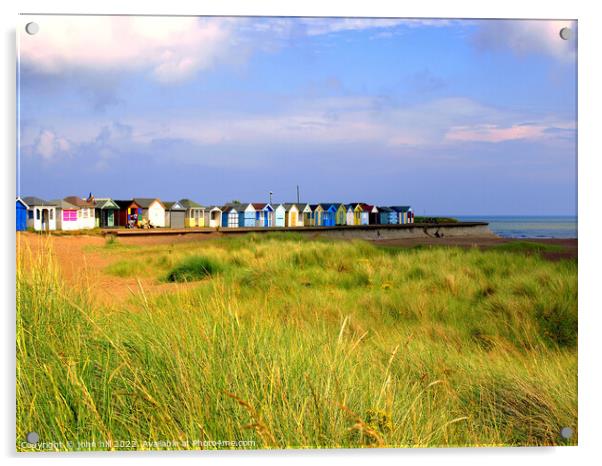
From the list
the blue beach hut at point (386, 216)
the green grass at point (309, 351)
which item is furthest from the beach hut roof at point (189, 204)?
the blue beach hut at point (386, 216)

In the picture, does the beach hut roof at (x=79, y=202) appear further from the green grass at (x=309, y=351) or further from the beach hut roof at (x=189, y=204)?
the beach hut roof at (x=189, y=204)

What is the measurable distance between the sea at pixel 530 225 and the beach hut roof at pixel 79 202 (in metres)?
2.46

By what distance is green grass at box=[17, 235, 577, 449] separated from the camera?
9.76ft

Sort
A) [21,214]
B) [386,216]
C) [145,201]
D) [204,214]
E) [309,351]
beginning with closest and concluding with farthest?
[309,351] → [21,214] → [145,201] → [386,216] → [204,214]

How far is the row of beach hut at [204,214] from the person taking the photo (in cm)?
378

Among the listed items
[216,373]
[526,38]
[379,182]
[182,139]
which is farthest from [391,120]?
[216,373]

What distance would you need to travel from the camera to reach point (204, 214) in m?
4.11

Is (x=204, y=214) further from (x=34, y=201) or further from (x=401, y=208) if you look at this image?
(x=401, y=208)

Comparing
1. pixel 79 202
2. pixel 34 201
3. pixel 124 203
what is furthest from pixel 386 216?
pixel 34 201

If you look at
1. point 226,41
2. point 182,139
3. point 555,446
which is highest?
point 226,41

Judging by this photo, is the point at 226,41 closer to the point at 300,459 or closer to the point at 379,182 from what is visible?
the point at 379,182

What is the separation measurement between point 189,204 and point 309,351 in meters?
1.45

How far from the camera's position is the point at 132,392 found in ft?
10.0

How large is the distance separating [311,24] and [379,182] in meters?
1.11
